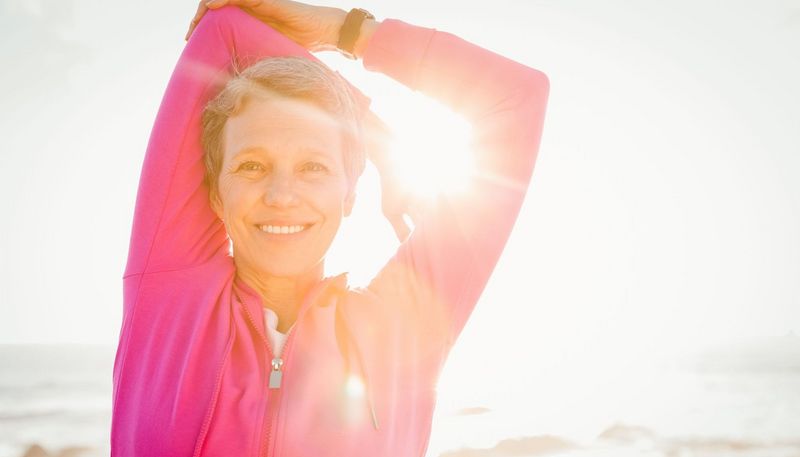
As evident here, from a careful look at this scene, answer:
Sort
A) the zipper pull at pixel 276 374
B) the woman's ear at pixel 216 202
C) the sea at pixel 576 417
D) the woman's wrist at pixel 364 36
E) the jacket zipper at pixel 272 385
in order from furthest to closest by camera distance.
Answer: the sea at pixel 576 417
the woman's wrist at pixel 364 36
the woman's ear at pixel 216 202
the zipper pull at pixel 276 374
the jacket zipper at pixel 272 385

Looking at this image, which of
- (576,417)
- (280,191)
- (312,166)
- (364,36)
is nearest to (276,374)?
(280,191)

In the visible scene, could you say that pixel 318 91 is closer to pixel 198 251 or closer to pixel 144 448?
pixel 198 251

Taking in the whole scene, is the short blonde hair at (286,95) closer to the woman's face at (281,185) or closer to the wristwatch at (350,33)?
the woman's face at (281,185)

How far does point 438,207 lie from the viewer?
7.25 ft

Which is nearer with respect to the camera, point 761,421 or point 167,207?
point 167,207

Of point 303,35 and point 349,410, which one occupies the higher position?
point 303,35

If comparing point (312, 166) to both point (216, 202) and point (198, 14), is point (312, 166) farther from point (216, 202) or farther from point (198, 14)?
point (198, 14)

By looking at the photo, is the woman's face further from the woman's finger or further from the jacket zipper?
the woman's finger

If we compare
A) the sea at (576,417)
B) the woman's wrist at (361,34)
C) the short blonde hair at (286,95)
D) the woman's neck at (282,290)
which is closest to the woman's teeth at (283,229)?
the woman's neck at (282,290)

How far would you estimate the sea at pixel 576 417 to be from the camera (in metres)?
13.4

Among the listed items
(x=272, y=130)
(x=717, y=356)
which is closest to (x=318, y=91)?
(x=272, y=130)

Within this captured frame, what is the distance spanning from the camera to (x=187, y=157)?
7.30 ft

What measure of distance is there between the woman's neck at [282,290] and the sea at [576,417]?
10.8 m

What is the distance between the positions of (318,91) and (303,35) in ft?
1.52
